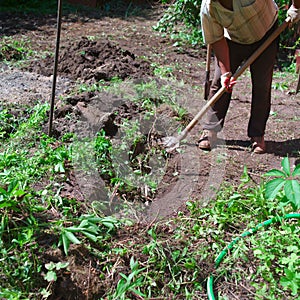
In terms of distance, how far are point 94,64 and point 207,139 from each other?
210cm

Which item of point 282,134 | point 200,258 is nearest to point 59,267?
point 200,258

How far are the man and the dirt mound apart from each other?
1.58 meters

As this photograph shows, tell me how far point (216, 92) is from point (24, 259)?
7.37 feet

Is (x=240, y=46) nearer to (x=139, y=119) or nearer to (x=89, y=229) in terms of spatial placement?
(x=139, y=119)

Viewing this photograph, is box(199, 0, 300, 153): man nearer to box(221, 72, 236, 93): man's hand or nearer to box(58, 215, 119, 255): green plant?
box(221, 72, 236, 93): man's hand

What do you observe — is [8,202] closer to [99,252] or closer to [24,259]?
[24,259]

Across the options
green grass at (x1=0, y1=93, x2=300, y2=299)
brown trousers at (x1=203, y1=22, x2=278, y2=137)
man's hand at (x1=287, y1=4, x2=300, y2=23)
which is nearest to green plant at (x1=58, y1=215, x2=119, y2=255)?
green grass at (x1=0, y1=93, x2=300, y2=299)

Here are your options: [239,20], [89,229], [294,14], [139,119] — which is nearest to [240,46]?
[239,20]

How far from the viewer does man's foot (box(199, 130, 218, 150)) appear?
4102 millimetres

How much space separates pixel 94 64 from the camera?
5.61m

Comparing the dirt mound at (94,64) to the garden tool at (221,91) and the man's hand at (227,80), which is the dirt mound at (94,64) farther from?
the man's hand at (227,80)

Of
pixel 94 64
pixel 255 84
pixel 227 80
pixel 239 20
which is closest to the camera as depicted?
pixel 239 20

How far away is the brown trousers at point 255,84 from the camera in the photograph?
12.6ft

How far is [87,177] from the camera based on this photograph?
11.0 feet
